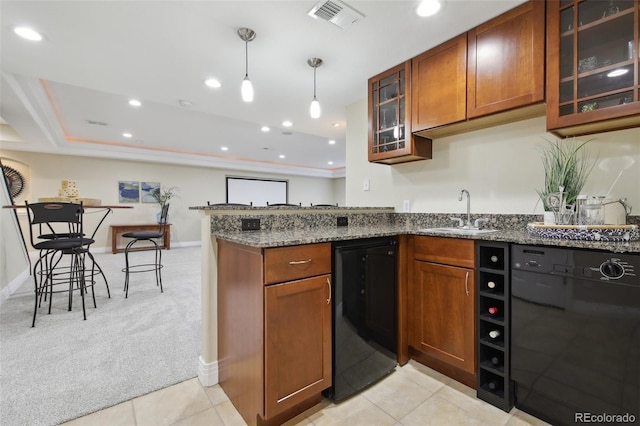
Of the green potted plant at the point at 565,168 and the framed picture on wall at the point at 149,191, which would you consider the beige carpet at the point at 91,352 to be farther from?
the framed picture on wall at the point at 149,191

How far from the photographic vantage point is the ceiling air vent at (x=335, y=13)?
1.66m

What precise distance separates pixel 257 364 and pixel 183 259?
197 inches

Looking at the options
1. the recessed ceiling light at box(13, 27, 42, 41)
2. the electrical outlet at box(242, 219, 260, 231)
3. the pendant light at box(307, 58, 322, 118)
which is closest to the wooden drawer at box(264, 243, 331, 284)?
the electrical outlet at box(242, 219, 260, 231)

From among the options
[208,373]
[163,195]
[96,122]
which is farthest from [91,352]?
[163,195]

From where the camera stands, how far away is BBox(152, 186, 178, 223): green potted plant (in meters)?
6.96

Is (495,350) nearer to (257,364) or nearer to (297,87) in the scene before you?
(257,364)

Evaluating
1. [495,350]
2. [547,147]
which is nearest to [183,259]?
[495,350]

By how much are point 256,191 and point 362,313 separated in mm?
7552

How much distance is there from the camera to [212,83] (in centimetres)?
271

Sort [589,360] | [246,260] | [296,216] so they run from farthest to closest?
1. [296,216]
2. [246,260]
3. [589,360]

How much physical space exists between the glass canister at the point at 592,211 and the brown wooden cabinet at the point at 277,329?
1.37 m

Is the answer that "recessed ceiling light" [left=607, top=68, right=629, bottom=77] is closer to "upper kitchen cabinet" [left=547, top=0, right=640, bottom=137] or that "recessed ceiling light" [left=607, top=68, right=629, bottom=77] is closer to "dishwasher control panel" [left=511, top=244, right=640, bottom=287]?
"upper kitchen cabinet" [left=547, top=0, right=640, bottom=137]

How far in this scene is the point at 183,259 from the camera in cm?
564

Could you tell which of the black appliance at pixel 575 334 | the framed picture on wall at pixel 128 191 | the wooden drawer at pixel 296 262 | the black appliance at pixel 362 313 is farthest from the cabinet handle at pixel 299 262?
the framed picture on wall at pixel 128 191
